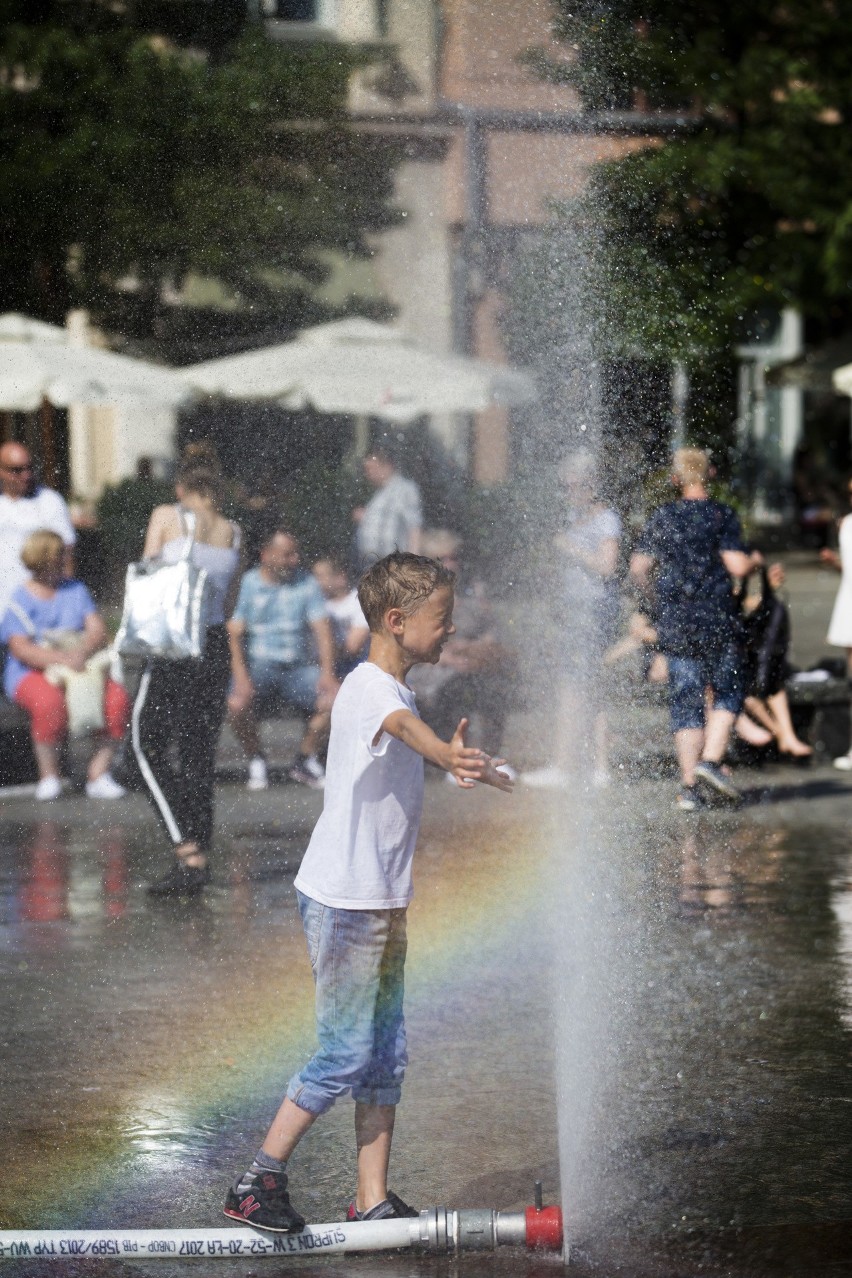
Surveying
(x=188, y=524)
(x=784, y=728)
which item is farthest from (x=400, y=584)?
(x=784, y=728)

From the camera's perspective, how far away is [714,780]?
9578 millimetres

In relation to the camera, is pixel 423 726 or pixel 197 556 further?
pixel 197 556

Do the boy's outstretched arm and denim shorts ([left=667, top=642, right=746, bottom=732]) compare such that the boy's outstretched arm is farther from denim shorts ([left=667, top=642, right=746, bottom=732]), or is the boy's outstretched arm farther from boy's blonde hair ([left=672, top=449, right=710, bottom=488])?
denim shorts ([left=667, top=642, right=746, bottom=732])

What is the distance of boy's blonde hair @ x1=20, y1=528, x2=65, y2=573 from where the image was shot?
1022 centimetres

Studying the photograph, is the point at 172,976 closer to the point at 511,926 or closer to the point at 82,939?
the point at 82,939

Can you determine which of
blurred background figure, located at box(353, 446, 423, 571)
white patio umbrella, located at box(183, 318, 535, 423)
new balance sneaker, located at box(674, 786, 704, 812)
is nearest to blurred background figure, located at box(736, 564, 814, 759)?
new balance sneaker, located at box(674, 786, 704, 812)

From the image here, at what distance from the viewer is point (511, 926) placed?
737 cm

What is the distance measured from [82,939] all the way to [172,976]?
2.10 feet

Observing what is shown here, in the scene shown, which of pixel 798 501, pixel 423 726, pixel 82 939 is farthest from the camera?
pixel 798 501

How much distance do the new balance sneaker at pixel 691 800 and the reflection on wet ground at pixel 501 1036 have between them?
0.34 m

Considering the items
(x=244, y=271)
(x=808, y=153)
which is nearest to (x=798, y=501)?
(x=808, y=153)

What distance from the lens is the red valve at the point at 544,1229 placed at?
12.6ft

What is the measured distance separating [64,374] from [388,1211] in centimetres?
1047

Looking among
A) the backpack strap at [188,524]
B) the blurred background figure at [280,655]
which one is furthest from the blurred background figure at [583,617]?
the backpack strap at [188,524]
